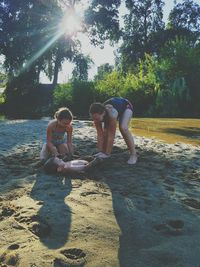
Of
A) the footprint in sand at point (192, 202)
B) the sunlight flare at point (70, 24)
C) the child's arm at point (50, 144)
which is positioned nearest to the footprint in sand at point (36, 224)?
the footprint in sand at point (192, 202)

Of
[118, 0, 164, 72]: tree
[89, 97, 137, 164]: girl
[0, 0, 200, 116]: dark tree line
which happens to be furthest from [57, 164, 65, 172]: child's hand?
[118, 0, 164, 72]: tree

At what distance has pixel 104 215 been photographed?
413cm

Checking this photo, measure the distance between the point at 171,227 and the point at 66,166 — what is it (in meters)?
2.33

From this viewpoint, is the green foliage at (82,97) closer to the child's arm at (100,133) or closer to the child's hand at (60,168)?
the child's arm at (100,133)

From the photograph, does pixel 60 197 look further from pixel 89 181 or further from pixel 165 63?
pixel 165 63

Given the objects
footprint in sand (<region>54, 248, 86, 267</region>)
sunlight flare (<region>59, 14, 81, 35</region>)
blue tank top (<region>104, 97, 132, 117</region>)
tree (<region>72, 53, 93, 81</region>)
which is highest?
sunlight flare (<region>59, 14, 81, 35</region>)

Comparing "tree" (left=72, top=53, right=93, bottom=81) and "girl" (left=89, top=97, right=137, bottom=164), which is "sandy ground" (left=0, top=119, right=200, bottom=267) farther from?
"tree" (left=72, top=53, right=93, bottom=81)

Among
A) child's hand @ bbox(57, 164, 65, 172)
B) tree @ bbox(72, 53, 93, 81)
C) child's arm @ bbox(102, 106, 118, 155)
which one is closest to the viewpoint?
child's hand @ bbox(57, 164, 65, 172)

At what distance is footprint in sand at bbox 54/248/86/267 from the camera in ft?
10.2

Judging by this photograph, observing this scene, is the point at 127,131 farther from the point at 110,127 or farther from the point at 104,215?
the point at 104,215

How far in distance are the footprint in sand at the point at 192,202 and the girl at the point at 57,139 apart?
2248mm

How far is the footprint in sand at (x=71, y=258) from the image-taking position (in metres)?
3.11

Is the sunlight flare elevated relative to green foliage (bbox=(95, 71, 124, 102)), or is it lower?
elevated

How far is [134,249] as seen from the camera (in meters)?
3.38
